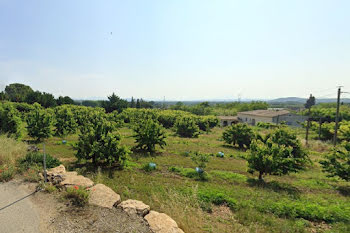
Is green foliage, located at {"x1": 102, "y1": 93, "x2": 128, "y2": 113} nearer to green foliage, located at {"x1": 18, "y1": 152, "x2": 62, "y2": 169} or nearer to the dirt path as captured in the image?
green foliage, located at {"x1": 18, "y1": 152, "x2": 62, "y2": 169}

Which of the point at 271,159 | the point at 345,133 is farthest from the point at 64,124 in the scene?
the point at 345,133

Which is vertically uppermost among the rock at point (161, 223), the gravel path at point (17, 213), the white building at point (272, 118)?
the gravel path at point (17, 213)

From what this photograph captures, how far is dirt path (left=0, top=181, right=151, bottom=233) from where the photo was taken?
12.7 feet

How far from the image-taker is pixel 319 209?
5734 mm

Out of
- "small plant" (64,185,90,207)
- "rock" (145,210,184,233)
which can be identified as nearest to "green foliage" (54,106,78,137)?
"small plant" (64,185,90,207)

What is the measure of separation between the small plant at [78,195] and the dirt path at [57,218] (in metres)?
0.18

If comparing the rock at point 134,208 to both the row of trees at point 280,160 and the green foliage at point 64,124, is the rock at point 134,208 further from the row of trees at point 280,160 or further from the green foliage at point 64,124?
the green foliage at point 64,124

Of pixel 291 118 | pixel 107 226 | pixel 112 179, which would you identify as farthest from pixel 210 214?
pixel 291 118

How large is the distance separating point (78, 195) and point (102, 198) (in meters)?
0.62

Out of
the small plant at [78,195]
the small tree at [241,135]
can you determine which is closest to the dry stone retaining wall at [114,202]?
the small plant at [78,195]

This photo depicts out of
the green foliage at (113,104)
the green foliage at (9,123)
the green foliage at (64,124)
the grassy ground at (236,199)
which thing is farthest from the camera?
the green foliage at (113,104)

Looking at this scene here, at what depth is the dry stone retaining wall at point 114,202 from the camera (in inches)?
157

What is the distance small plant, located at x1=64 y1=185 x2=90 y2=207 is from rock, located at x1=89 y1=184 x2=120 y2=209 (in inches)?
6.5

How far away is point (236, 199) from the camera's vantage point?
6.27m
